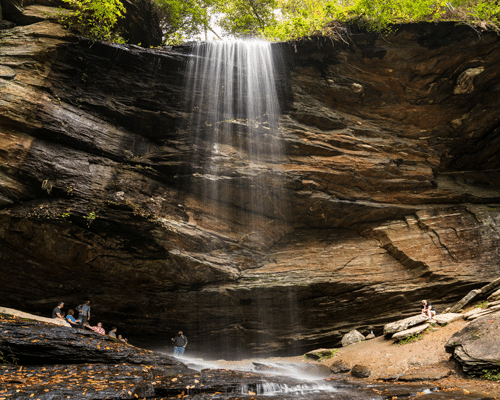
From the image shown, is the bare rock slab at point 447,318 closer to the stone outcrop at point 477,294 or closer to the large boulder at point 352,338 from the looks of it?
the stone outcrop at point 477,294

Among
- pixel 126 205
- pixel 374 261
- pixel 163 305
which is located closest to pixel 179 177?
pixel 126 205

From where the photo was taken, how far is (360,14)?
48.9ft

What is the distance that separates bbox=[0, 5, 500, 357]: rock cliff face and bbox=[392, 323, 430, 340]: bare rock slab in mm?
2475

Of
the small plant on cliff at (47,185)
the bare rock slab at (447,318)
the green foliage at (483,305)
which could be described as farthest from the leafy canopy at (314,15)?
the bare rock slab at (447,318)

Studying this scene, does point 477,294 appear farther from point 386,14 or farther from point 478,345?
point 386,14

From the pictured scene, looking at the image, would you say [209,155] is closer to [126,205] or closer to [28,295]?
[126,205]

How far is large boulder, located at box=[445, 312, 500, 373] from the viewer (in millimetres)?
7227

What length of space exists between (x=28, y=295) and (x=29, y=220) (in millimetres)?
3293

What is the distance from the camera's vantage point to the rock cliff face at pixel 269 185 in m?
11.5

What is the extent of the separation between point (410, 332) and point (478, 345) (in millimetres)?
3084

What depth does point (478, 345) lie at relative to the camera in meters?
7.74

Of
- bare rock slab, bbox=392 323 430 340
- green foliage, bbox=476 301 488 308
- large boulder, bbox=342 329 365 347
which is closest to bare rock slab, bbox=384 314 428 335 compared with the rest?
bare rock slab, bbox=392 323 430 340

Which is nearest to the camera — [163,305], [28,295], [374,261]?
[28,295]

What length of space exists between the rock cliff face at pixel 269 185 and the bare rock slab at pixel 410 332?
247 cm
